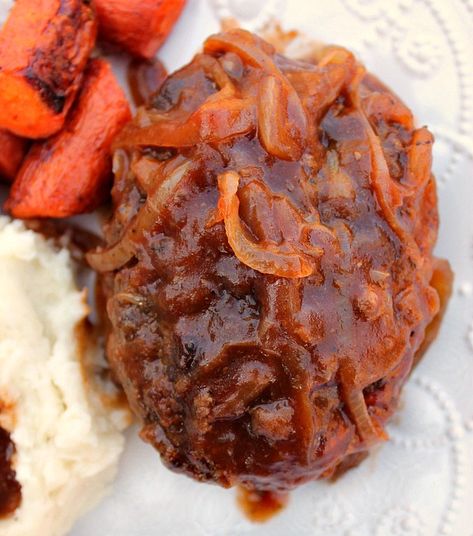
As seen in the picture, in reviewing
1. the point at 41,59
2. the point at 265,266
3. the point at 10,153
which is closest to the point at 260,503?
the point at 265,266

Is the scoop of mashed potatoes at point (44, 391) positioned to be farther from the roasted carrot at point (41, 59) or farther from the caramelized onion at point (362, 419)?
the caramelized onion at point (362, 419)

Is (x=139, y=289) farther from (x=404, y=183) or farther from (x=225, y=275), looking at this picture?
(x=404, y=183)

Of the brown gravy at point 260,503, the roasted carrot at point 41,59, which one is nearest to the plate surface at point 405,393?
the brown gravy at point 260,503

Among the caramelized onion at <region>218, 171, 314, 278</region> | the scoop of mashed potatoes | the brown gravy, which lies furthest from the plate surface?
the caramelized onion at <region>218, 171, 314, 278</region>

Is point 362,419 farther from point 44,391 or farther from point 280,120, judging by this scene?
point 44,391

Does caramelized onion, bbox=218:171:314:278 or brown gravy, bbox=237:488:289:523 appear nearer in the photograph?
caramelized onion, bbox=218:171:314:278

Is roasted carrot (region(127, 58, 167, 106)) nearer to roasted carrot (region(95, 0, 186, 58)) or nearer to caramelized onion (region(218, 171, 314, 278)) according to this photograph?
roasted carrot (region(95, 0, 186, 58))
